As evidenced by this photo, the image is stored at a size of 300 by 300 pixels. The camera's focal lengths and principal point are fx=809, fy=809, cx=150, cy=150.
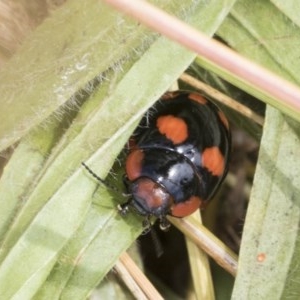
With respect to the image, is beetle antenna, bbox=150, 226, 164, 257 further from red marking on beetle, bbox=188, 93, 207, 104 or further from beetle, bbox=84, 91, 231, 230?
red marking on beetle, bbox=188, 93, 207, 104

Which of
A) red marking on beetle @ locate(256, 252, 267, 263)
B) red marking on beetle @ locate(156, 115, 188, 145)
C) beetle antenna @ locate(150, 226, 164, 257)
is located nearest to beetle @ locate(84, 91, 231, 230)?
red marking on beetle @ locate(156, 115, 188, 145)

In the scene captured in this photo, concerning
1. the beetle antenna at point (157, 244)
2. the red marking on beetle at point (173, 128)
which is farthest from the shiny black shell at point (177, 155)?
the beetle antenna at point (157, 244)

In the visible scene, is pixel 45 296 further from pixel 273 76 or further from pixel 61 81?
pixel 273 76

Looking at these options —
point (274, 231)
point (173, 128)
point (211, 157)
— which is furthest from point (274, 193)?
point (173, 128)

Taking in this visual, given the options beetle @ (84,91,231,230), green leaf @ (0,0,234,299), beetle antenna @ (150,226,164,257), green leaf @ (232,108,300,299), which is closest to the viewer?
green leaf @ (0,0,234,299)

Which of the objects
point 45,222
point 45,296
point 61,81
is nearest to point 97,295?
point 45,296

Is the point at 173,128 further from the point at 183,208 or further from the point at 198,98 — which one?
the point at 183,208

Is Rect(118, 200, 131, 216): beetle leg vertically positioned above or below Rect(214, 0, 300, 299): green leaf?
below

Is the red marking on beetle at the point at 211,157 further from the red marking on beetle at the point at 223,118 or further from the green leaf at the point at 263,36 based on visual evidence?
the green leaf at the point at 263,36
